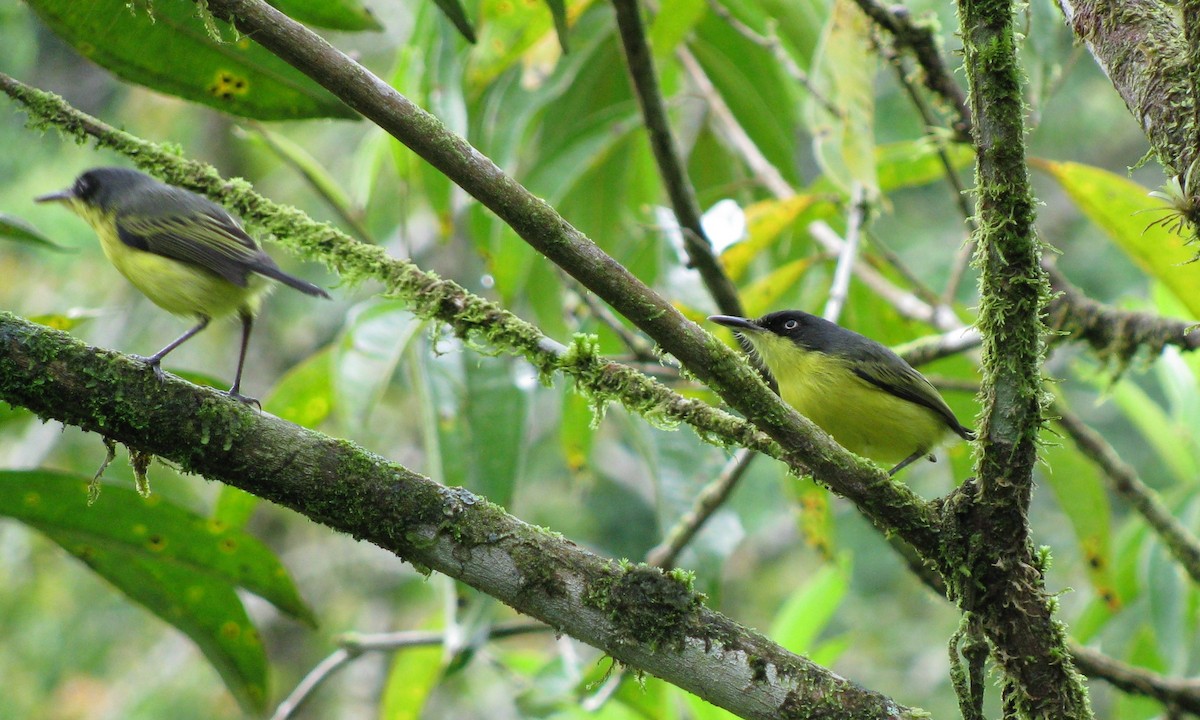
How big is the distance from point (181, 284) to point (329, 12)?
133 centimetres

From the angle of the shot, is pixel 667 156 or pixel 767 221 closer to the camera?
pixel 667 156

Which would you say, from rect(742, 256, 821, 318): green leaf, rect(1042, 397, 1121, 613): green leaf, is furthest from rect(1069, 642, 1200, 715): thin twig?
rect(742, 256, 821, 318): green leaf

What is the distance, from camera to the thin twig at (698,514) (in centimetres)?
407

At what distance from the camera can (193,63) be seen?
2826 mm

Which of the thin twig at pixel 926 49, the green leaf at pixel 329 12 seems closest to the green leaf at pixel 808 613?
the thin twig at pixel 926 49

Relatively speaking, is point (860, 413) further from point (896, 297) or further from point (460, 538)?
point (460, 538)

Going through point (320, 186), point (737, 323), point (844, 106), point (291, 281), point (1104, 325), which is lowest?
point (291, 281)

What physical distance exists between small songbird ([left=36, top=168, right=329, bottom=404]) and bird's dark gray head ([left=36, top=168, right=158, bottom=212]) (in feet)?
0.05

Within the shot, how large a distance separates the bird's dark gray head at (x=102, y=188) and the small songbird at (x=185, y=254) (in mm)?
14

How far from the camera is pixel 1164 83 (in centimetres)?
189

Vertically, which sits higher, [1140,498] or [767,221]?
[767,221]

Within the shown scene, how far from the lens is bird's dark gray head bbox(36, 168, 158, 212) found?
3988mm

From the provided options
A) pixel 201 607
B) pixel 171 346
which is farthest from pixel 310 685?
pixel 171 346

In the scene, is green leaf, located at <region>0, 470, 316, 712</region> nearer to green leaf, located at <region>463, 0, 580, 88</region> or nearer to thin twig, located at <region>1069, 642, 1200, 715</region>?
green leaf, located at <region>463, 0, 580, 88</region>
